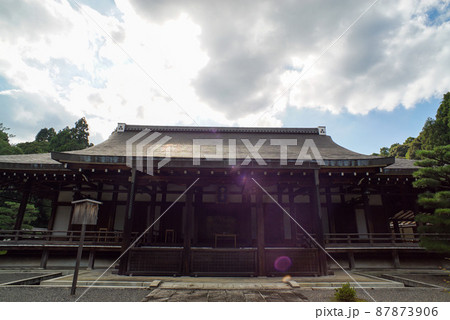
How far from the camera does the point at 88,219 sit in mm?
5957

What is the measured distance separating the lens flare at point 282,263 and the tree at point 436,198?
4581 mm

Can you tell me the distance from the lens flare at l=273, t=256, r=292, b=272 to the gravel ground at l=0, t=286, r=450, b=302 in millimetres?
1606

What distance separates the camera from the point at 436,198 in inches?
287

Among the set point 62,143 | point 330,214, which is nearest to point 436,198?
point 330,214

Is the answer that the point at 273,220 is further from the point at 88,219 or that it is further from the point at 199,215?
the point at 88,219

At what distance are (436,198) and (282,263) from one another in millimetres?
5376

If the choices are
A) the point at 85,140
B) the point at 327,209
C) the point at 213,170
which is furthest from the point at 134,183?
the point at 85,140

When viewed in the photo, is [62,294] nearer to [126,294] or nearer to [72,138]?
[126,294]

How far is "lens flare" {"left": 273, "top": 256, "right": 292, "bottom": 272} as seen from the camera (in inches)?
303

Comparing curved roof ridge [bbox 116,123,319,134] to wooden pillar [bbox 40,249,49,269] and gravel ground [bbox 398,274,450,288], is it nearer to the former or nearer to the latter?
wooden pillar [bbox 40,249,49,269]

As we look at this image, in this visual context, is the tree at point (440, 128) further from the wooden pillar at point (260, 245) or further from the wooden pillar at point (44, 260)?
the wooden pillar at point (44, 260)

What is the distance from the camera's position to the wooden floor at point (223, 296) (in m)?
5.03

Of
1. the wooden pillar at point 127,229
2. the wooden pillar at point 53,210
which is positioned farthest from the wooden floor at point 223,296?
the wooden pillar at point 53,210

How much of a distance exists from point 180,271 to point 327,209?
25.8 feet
